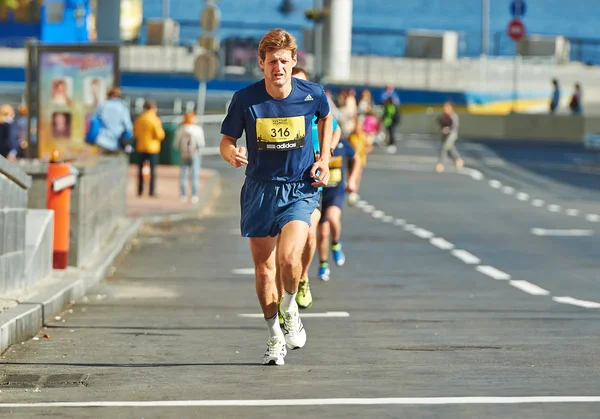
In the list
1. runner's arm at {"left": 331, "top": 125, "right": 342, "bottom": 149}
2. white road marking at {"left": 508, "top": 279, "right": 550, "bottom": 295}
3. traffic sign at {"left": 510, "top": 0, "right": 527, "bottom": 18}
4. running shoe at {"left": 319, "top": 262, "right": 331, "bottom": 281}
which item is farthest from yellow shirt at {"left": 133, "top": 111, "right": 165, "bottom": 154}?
traffic sign at {"left": 510, "top": 0, "right": 527, "bottom": 18}

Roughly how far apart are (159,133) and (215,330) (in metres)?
16.7

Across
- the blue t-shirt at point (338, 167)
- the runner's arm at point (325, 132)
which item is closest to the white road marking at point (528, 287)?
the blue t-shirt at point (338, 167)

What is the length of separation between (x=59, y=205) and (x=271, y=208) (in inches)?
221

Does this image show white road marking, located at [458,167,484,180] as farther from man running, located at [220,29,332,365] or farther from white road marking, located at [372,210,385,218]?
man running, located at [220,29,332,365]

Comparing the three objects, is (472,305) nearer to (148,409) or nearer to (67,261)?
(67,261)

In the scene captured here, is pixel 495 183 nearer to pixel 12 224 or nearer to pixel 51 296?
pixel 51 296

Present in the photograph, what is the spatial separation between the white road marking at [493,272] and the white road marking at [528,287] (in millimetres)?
317

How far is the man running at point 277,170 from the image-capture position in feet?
30.0

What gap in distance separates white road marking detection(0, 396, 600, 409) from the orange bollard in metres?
6.78

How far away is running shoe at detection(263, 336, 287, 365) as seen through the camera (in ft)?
29.7

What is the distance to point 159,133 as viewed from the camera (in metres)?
27.7

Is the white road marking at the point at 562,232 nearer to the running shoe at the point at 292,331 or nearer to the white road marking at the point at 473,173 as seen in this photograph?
the white road marking at the point at 473,173

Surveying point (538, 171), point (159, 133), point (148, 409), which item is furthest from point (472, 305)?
point (538, 171)

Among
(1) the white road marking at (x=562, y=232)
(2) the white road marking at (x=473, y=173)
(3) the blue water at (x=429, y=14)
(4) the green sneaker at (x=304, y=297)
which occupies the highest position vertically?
(3) the blue water at (x=429, y=14)
